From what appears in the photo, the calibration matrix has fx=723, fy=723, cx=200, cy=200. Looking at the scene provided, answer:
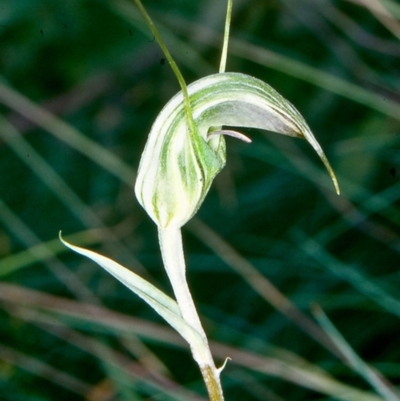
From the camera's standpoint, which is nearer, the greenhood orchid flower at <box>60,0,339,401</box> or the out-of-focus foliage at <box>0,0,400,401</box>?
the greenhood orchid flower at <box>60,0,339,401</box>

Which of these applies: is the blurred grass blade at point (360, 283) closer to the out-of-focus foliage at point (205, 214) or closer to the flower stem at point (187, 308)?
the out-of-focus foliage at point (205, 214)

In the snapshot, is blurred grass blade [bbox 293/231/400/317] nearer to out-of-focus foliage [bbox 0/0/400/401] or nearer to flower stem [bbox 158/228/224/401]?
out-of-focus foliage [bbox 0/0/400/401]

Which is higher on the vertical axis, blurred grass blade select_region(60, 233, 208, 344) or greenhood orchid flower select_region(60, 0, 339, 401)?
greenhood orchid flower select_region(60, 0, 339, 401)

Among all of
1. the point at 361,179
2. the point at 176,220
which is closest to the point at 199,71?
the point at 361,179

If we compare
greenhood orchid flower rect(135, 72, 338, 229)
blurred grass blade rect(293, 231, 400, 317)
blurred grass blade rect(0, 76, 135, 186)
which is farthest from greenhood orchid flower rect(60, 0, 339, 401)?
blurred grass blade rect(0, 76, 135, 186)

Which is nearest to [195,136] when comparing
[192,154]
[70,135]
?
[192,154]

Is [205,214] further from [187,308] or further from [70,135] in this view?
[187,308]

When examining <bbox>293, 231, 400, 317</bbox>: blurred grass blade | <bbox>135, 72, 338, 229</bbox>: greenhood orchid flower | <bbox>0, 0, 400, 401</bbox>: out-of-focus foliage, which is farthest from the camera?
<bbox>0, 0, 400, 401</bbox>: out-of-focus foliage
